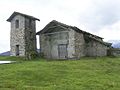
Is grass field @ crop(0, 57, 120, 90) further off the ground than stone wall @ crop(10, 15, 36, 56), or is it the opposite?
stone wall @ crop(10, 15, 36, 56)

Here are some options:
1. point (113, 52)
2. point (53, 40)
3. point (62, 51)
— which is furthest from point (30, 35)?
point (113, 52)

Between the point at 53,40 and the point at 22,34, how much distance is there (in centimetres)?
509

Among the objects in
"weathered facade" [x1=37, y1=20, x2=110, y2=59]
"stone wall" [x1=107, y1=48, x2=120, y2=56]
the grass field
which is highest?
"weathered facade" [x1=37, y1=20, x2=110, y2=59]

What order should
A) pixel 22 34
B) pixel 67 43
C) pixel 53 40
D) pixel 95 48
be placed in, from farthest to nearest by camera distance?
pixel 22 34, pixel 53 40, pixel 95 48, pixel 67 43

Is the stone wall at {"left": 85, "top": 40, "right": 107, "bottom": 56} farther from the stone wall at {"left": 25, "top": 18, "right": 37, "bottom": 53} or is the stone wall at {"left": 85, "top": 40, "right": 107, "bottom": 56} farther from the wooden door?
the stone wall at {"left": 25, "top": 18, "right": 37, "bottom": 53}

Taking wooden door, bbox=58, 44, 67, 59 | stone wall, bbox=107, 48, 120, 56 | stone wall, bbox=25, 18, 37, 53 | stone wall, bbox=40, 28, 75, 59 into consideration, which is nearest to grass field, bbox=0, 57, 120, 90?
wooden door, bbox=58, 44, 67, 59

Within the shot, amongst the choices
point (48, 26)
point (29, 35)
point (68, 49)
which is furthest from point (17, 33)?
point (68, 49)

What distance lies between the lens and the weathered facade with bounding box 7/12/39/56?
42.1 metres

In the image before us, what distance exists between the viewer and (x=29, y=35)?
43094mm

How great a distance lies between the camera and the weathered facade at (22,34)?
42125 millimetres

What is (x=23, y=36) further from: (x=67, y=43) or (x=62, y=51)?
(x=67, y=43)

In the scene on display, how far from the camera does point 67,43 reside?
129 feet

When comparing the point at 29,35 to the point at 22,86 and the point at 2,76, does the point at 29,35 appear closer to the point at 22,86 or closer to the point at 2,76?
the point at 2,76

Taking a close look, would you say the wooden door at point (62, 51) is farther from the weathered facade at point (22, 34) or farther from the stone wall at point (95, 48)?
the weathered facade at point (22, 34)
